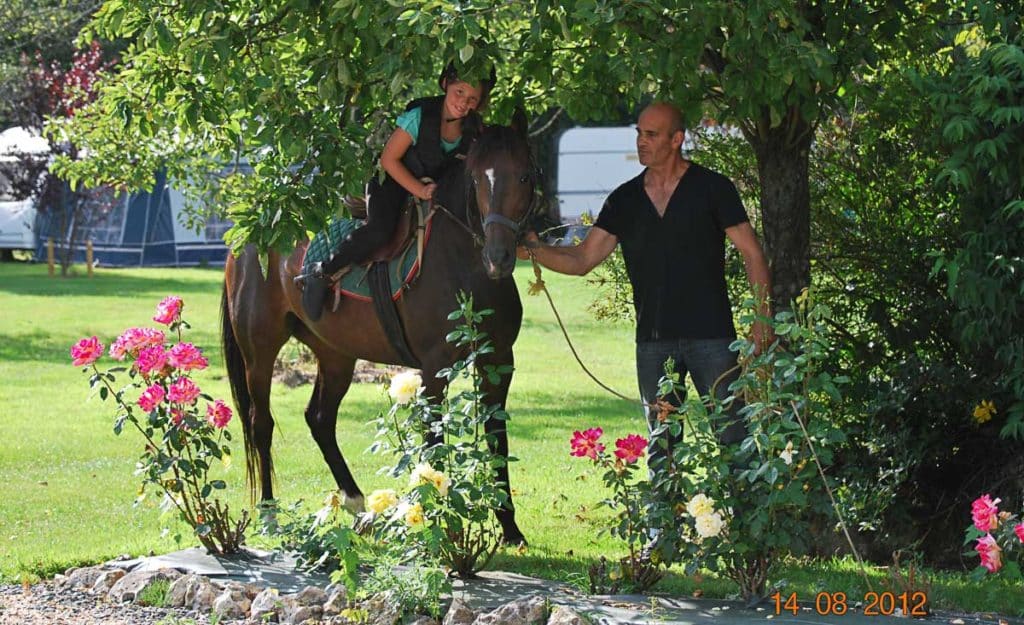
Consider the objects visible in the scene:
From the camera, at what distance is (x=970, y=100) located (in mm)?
5629

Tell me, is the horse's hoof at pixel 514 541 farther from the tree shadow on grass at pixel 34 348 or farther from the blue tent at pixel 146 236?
the blue tent at pixel 146 236

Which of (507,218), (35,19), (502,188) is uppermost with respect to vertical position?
(35,19)

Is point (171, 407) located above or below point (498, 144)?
below

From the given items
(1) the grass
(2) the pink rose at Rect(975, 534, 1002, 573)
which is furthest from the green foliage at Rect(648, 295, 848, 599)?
(2) the pink rose at Rect(975, 534, 1002, 573)

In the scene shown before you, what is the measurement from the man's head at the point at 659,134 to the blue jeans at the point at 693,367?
803mm

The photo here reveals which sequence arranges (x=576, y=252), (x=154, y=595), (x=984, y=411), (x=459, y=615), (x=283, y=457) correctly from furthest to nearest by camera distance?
(x=283, y=457) → (x=984, y=411) → (x=576, y=252) → (x=154, y=595) → (x=459, y=615)

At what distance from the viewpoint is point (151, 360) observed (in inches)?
245

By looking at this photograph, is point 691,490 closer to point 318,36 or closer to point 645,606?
point 645,606

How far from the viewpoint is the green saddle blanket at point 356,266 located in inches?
278

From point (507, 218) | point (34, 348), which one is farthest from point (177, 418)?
point (34, 348)

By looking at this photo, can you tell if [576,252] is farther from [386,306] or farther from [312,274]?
[312,274]

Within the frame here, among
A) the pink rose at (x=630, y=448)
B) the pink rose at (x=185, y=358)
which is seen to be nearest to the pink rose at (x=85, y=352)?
the pink rose at (x=185, y=358)

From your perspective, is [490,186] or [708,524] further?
[490,186]

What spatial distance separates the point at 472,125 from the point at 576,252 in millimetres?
905
